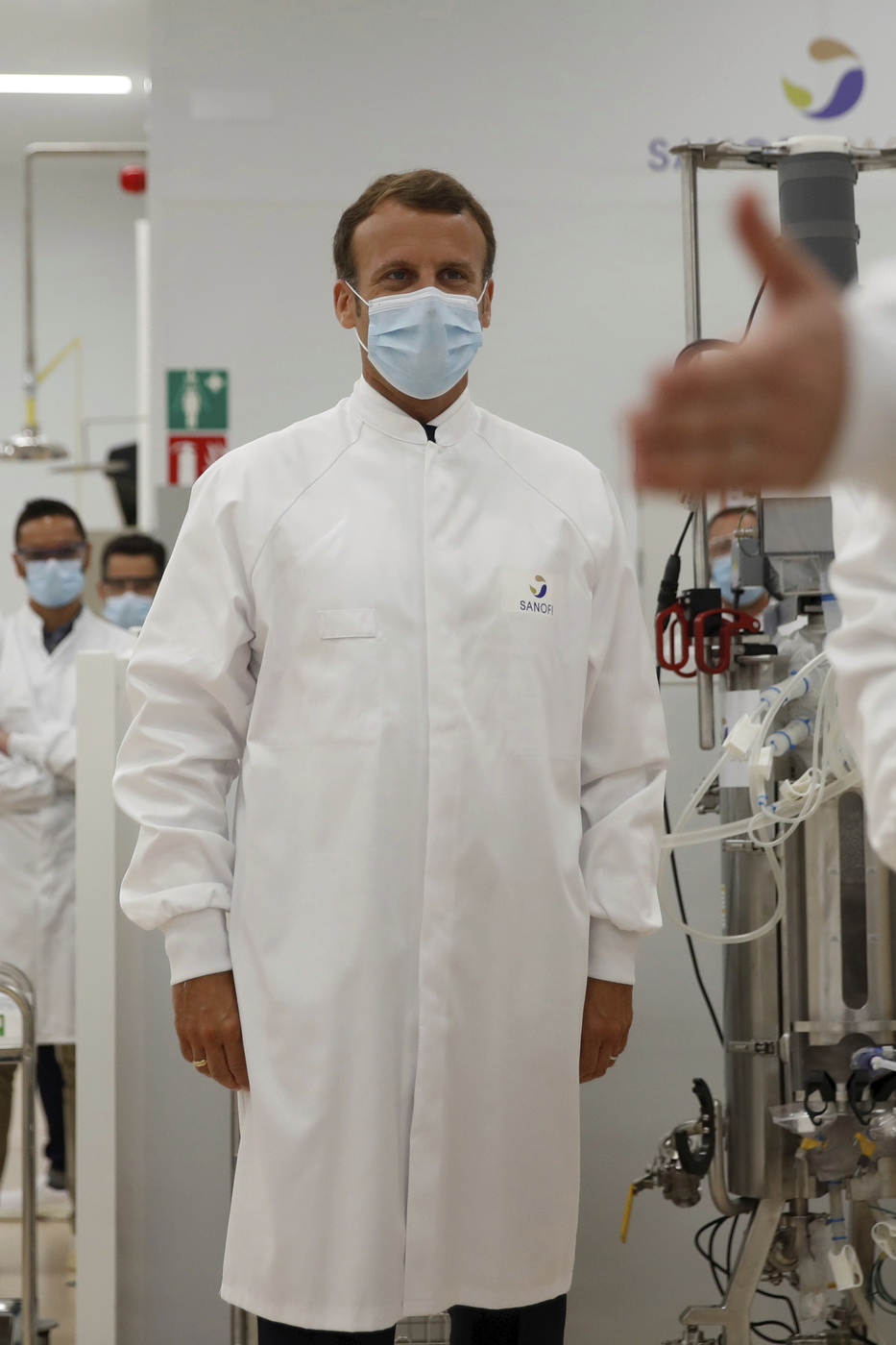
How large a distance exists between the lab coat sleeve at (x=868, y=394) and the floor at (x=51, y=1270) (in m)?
2.49

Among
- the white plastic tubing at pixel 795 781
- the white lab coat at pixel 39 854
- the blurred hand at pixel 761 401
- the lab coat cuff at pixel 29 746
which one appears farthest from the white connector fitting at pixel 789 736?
the lab coat cuff at pixel 29 746

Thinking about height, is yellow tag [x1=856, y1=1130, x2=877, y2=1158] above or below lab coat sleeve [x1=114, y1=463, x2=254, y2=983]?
below

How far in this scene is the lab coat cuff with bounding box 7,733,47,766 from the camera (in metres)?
2.99

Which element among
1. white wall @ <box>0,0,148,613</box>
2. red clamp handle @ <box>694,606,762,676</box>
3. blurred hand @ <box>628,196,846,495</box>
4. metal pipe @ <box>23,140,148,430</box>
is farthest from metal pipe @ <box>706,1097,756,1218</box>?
white wall @ <box>0,0,148,613</box>

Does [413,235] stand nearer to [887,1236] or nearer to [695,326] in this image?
[695,326]

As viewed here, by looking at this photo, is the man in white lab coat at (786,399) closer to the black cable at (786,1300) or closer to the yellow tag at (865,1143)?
the yellow tag at (865,1143)

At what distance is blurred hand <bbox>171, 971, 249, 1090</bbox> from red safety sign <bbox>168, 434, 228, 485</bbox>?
3.80 feet

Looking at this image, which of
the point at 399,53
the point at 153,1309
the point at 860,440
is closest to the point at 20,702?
the point at 153,1309

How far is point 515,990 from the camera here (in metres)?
1.43

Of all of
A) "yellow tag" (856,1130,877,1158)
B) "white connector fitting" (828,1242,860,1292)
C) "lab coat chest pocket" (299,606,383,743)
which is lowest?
"white connector fitting" (828,1242,860,1292)

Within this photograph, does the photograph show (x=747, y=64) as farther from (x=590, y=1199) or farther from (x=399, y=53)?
(x=590, y=1199)

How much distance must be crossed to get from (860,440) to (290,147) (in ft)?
6.62

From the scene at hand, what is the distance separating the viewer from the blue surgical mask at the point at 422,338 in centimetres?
150

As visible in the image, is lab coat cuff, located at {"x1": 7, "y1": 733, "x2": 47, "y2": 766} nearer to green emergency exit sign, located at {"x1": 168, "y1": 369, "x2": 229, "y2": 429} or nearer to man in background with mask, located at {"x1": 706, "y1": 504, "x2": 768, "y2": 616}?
green emergency exit sign, located at {"x1": 168, "y1": 369, "x2": 229, "y2": 429}
